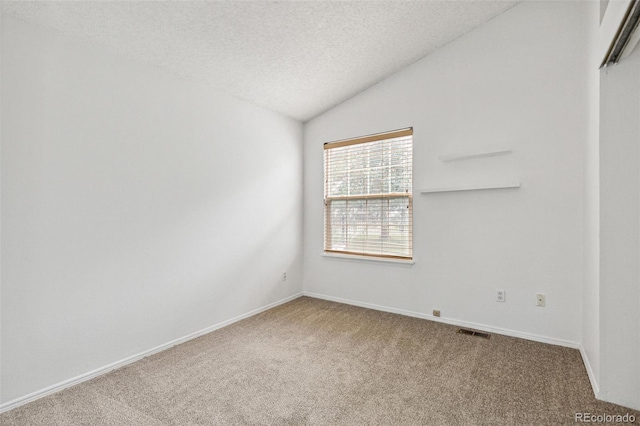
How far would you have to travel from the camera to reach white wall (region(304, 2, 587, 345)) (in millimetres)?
2600

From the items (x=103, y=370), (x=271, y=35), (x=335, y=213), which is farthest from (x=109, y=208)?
(x=335, y=213)

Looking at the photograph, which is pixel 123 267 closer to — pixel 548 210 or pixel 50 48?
pixel 50 48

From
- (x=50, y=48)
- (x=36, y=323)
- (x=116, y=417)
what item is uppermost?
(x=50, y=48)

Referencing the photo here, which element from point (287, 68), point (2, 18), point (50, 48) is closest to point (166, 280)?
point (50, 48)

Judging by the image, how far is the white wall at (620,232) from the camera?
1.76m

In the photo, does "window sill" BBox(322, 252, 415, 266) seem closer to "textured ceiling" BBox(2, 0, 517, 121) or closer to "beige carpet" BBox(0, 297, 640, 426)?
"beige carpet" BBox(0, 297, 640, 426)

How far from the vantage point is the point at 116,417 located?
1.77 metres

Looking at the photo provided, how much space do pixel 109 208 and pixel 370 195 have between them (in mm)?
2616

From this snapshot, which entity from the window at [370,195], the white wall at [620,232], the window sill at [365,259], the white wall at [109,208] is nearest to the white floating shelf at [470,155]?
the window at [370,195]

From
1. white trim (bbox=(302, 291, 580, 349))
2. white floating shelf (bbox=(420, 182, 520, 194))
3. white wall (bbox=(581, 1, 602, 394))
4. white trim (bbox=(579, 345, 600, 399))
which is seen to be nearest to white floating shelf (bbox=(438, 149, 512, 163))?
white floating shelf (bbox=(420, 182, 520, 194))

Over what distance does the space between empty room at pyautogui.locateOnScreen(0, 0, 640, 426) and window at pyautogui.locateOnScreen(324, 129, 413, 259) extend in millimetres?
27

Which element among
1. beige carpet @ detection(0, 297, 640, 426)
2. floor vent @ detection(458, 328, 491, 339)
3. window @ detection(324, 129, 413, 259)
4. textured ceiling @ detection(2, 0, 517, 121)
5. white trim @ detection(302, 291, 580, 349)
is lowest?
beige carpet @ detection(0, 297, 640, 426)

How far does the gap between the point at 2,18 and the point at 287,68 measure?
6.40ft

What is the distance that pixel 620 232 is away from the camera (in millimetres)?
1794
